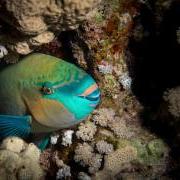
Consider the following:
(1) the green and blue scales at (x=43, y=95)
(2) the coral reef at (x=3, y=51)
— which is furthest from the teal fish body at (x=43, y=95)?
(2) the coral reef at (x=3, y=51)

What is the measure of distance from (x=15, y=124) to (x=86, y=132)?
700 millimetres

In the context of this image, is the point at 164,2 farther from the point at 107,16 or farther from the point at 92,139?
the point at 92,139

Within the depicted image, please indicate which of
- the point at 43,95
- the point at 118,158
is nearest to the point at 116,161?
the point at 118,158

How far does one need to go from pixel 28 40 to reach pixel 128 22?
1.16m

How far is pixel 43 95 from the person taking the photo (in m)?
2.96

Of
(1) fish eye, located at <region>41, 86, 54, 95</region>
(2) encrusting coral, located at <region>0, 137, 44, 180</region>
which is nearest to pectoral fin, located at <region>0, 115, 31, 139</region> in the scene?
(2) encrusting coral, located at <region>0, 137, 44, 180</region>

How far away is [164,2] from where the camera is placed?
3426mm

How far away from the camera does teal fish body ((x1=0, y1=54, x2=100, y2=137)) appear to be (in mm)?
2816

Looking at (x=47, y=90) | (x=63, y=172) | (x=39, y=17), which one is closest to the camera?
(x=39, y=17)

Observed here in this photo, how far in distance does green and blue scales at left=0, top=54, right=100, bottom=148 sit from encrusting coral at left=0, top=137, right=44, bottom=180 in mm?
186

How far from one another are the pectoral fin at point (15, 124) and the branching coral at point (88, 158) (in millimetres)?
541

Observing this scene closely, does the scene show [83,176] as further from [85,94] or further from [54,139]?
[85,94]

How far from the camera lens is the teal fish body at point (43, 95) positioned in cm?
282

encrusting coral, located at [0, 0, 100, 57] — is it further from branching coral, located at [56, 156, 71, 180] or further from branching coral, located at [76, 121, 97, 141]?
branching coral, located at [56, 156, 71, 180]
